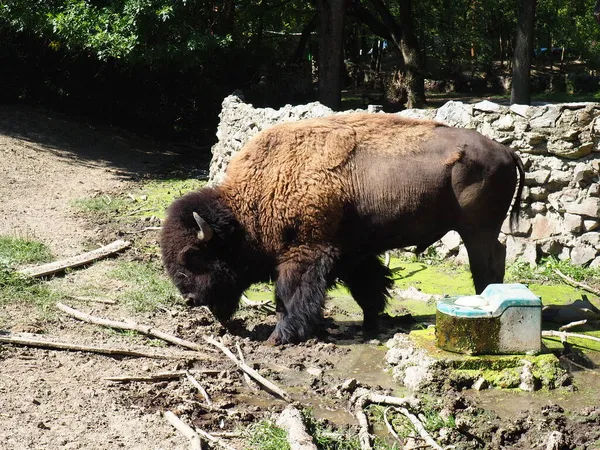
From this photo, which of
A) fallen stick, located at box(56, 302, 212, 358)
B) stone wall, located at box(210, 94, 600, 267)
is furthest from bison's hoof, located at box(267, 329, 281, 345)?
stone wall, located at box(210, 94, 600, 267)

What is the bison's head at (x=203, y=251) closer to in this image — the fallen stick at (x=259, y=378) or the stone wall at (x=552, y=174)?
the fallen stick at (x=259, y=378)

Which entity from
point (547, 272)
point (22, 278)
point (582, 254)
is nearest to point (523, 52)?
point (582, 254)

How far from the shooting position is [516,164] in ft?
24.0

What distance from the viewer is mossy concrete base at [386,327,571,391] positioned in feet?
19.1

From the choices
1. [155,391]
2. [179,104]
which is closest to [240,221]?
[155,391]

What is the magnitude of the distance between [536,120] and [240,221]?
13.0ft

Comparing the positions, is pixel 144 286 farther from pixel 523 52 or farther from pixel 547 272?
pixel 523 52

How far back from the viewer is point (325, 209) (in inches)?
272

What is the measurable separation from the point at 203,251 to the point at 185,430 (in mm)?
2525

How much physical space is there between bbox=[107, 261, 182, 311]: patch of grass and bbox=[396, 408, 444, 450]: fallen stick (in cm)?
324

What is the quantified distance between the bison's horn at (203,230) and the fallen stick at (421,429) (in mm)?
2462

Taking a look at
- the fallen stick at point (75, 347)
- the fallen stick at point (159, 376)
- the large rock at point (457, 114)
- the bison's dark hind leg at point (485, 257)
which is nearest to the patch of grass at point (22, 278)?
the fallen stick at point (75, 347)

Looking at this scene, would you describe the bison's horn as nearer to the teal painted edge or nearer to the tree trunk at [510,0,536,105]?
the teal painted edge

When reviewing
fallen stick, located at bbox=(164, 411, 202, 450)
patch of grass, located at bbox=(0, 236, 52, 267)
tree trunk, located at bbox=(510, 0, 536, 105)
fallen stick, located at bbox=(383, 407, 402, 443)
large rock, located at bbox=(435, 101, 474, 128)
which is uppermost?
tree trunk, located at bbox=(510, 0, 536, 105)
